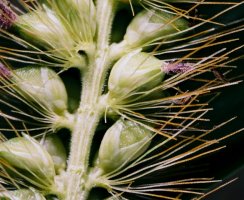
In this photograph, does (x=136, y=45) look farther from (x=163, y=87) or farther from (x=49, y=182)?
(x=49, y=182)

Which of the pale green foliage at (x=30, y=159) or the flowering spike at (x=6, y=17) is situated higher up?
the flowering spike at (x=6, y=17)

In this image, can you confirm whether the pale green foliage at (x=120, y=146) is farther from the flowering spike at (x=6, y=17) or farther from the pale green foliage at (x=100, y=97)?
the flowering spike at (x=6, y=17)

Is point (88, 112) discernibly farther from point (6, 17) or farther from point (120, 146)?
point (6, 17)

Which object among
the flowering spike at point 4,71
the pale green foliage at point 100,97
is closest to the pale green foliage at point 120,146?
the pale green foliage at point 100,97

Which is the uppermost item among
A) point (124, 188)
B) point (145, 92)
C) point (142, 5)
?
point (142, 5)

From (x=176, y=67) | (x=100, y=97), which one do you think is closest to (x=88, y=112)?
(x=100, y=97)

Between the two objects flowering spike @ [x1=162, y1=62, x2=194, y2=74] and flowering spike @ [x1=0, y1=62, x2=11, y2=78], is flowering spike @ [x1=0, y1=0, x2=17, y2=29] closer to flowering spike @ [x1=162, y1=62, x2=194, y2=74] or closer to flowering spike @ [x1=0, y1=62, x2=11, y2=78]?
flowering spike @ [x1=0, y1=62, x2=11, y2=78]

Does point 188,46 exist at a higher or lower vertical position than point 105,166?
higher

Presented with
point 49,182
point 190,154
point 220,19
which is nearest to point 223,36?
point 220,19

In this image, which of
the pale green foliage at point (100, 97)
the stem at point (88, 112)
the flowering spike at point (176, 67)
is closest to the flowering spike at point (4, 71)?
the pale green foliage at point (100, 97)

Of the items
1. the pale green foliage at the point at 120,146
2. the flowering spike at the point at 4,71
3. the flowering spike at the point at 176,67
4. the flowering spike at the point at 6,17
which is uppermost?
the flowering spike at the point at 6,17
